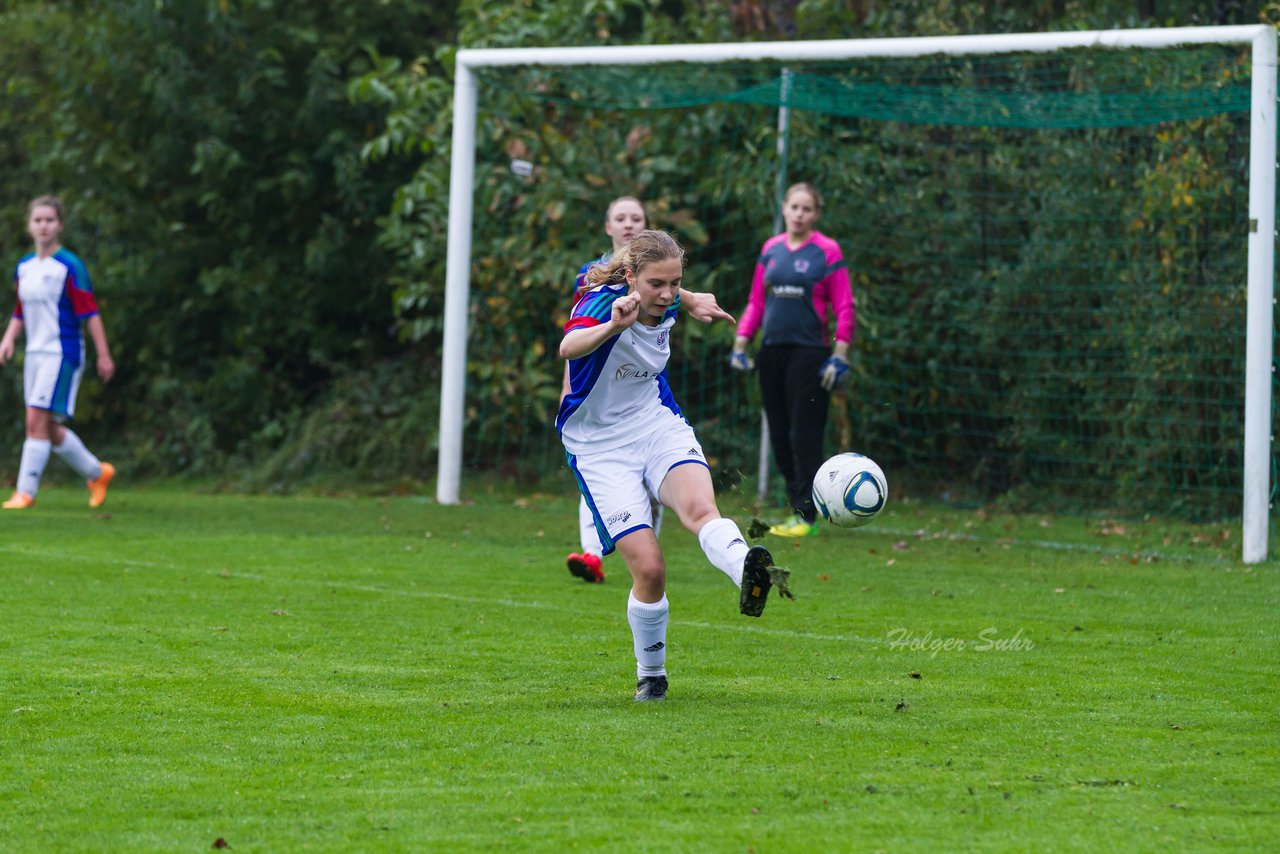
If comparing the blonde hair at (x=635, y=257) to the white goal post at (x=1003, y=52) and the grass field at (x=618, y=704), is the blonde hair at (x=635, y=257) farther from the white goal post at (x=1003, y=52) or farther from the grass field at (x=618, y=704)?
the white goal post at (x=1003, y=52)

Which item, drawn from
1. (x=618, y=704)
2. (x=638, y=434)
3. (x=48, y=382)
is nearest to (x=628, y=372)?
(x=638, y=434)

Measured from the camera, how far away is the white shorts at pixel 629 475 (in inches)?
210

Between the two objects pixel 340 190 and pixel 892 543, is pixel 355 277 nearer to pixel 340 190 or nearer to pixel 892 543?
pixel 340 190

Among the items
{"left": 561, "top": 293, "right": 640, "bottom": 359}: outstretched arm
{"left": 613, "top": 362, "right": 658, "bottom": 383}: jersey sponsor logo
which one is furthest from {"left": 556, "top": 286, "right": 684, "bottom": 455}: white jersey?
{"left": 561, "top": 293, "right": 640, "bottom": 359}: outstretched arm

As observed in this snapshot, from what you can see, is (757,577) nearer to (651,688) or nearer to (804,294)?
(651,688)

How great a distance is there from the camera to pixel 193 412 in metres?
15.5

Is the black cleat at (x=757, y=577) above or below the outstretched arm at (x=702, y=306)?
below

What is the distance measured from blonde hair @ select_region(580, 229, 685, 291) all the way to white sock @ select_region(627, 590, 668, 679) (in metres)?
1.08

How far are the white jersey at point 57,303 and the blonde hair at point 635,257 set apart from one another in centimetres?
661

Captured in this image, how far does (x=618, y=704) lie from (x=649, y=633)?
25 centimetres

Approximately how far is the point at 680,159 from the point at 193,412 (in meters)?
5.64

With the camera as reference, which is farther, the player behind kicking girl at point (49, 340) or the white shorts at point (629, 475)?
the player behind kicking girl at point (49, 340)

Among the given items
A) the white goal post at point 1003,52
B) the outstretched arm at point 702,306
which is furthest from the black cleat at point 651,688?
the white goal post at point 1003,52

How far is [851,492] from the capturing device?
18.2ft
